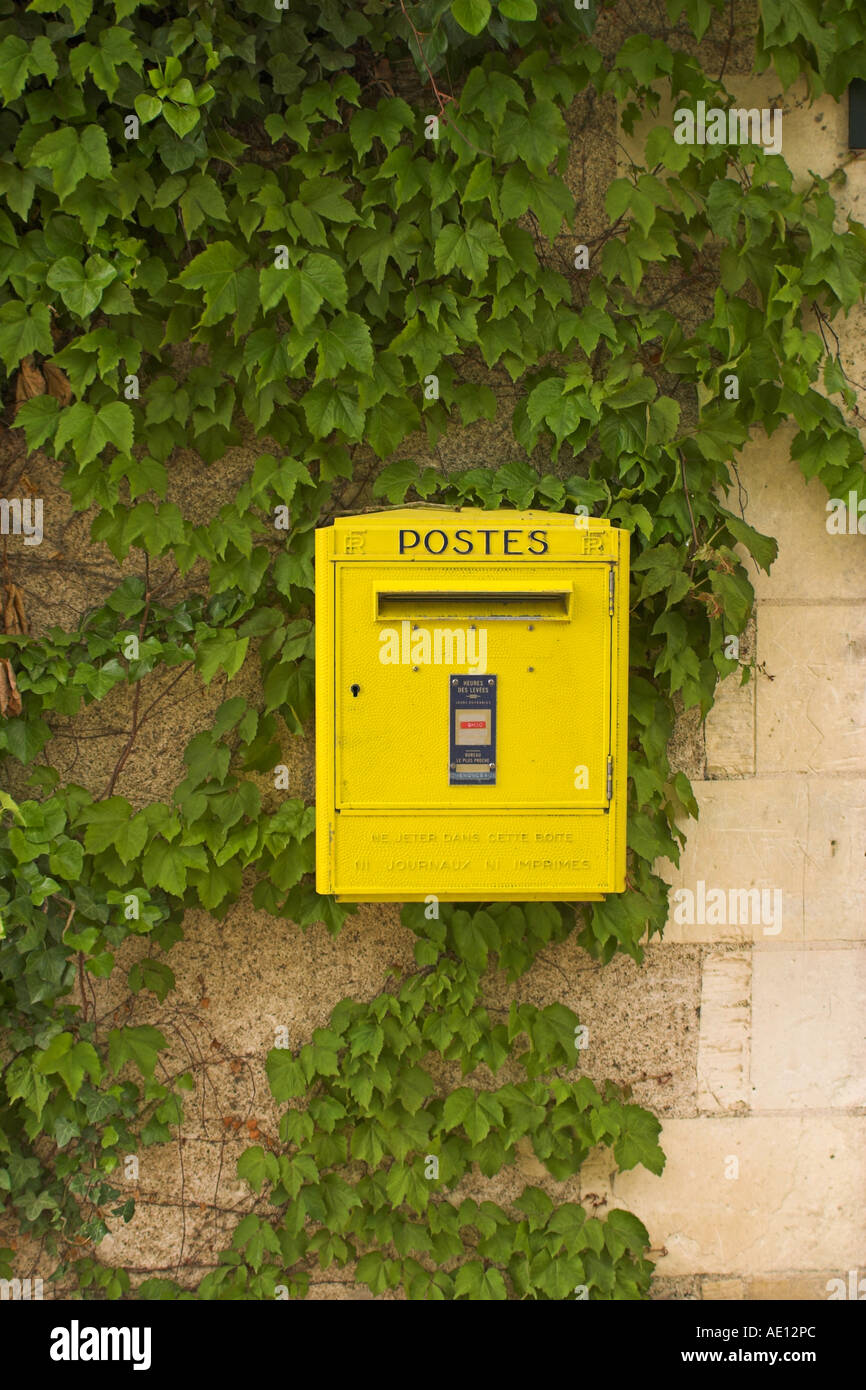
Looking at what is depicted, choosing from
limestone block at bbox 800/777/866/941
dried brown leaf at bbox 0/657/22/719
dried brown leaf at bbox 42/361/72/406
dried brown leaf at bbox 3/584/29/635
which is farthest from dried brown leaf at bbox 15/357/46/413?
limestone block at bbox 800/777/866/941

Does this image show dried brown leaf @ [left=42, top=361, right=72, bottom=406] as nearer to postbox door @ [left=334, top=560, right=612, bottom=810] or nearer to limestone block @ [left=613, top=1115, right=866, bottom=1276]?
postbox door @ [left=334, top=560, right=612, bottom=810]

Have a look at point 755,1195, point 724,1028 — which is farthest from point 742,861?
point 755,1195

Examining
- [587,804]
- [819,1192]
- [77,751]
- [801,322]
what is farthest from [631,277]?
[819,1192]

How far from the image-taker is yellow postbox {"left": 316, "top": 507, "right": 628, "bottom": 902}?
2.00 m

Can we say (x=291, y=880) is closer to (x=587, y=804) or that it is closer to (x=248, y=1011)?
(x=248, y=1011)

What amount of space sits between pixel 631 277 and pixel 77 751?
1.81 m

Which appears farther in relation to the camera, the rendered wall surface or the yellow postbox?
the rendered wall surface

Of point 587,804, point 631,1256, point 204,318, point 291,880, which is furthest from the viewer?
point 631,1256

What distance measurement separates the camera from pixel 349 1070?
2.46 meters

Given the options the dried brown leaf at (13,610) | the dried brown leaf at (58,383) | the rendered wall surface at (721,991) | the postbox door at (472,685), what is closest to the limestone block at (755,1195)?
the rendered wall surface at (721,991)

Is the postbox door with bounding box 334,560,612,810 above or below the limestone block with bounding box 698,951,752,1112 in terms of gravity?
above

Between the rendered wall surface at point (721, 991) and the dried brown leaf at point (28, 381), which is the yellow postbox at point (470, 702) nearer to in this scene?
the rendered wall surface at point (721, 991)

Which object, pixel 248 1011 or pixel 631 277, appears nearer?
pixel 631 277

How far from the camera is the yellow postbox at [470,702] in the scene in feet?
6.56
